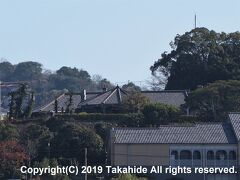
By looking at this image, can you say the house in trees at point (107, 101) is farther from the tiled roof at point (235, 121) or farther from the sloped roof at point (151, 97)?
the tiled roof at point (235, 121)

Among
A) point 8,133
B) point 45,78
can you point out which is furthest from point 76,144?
point 45,78

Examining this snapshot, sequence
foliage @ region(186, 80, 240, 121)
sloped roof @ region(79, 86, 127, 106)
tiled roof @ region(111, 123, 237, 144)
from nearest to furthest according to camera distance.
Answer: tiled roof @ region(111, 123, 237, 144)
foliage @ region(186, 80, 240, 121)
sloped roof @ region(79, 86, 127, 106)

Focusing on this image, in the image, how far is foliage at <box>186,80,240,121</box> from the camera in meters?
68.2

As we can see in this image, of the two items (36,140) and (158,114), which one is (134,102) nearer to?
(158,114)

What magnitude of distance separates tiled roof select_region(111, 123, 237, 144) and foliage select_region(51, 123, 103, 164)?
1376mm

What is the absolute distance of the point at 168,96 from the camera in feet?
254

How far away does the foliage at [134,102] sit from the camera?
7148 centimetres

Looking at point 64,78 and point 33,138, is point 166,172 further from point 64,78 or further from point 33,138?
point 64,78

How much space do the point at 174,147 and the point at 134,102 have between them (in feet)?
39.2

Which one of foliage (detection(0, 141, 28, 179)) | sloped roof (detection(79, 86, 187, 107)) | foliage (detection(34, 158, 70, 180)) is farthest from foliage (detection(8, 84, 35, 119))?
foliage (detection(34, 158, 70, 180))

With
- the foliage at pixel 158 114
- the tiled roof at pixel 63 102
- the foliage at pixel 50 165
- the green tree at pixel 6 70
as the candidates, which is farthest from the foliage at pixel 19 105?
the green tree at pixel 6 70

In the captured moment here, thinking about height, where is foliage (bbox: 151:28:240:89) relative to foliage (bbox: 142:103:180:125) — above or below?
above

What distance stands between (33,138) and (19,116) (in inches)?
375

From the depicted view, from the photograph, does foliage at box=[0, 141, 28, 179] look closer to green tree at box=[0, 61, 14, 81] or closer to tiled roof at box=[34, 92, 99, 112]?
tiled roof at box=[34, 92, 99, 112]
